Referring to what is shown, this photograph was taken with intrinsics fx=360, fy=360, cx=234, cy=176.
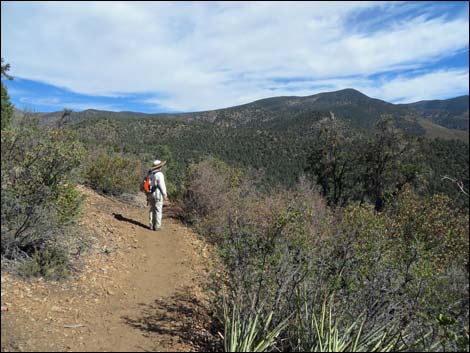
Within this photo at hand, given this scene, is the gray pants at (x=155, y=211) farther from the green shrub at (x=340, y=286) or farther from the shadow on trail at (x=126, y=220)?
the green shrub at (x=340, y=286)

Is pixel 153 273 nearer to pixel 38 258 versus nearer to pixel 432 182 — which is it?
pixel 38 258

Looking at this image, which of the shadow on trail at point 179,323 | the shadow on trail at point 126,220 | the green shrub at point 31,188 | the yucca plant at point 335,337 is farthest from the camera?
the shadow on trail at point 126,220

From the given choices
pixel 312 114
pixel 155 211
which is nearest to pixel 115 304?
pixel 155 211

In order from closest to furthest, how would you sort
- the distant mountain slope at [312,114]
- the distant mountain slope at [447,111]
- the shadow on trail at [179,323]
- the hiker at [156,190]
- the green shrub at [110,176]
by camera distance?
the shadow on trail at [179,323], the hiker at [156,190], the green shrub at [110,176], the distant mountain slope at [312,114], the distant mountain slope at [447,111]

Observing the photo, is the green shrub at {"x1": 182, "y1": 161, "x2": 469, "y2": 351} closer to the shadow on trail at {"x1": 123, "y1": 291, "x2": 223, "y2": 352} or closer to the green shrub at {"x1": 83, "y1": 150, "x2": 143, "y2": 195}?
the shadow on trail at {"x1": 123, "y1": 291, "x2": 223, "y2": 352}

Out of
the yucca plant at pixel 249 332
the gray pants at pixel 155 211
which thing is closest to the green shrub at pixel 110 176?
the gray pants at pixel 155 211

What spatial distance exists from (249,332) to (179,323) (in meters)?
1.19

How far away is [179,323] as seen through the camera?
441 centimetres

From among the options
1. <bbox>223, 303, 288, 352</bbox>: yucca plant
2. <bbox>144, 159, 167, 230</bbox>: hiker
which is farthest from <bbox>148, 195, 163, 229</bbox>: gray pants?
<bbox>223, 303, 288, 352</bbox>: yucca plant

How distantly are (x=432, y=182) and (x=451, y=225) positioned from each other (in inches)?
879

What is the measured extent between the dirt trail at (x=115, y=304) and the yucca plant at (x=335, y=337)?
124 centimetres

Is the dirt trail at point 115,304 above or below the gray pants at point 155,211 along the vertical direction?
below

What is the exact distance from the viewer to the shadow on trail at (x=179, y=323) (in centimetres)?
407

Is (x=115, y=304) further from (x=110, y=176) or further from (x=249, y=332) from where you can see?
(x=110, y=176)
